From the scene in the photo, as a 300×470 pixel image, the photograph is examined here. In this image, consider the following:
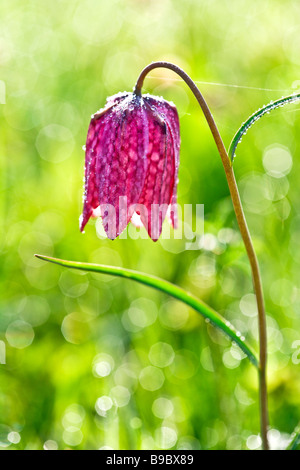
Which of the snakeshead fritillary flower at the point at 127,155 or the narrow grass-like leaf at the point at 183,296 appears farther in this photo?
the snakeshead fritillary flower at the point at 127,155

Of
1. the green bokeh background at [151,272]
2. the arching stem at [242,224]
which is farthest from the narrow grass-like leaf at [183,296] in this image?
the green bokeh background at [151,272]

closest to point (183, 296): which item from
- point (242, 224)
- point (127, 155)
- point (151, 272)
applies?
point (242, 224)

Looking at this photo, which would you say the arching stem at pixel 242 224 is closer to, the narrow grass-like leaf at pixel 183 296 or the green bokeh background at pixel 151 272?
the narrow grass-like leaf at pixel 183 296

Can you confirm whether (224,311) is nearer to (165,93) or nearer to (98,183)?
(98,183)

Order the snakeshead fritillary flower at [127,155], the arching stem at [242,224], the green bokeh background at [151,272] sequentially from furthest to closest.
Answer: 1. the green bokeh background at [151,272]
2. the snakeshead fritillary flower at [127,155]
3. the arching stem at [242,224]

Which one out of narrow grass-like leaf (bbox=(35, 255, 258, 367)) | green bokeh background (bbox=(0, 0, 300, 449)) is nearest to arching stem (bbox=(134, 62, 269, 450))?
narrow grass-like leaf (bbox=(35, 255, 258, 367))

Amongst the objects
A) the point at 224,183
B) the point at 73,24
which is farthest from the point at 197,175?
the point at 73,24

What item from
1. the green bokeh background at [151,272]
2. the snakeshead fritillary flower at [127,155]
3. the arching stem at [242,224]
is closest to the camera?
the arching stem at [242,224]
